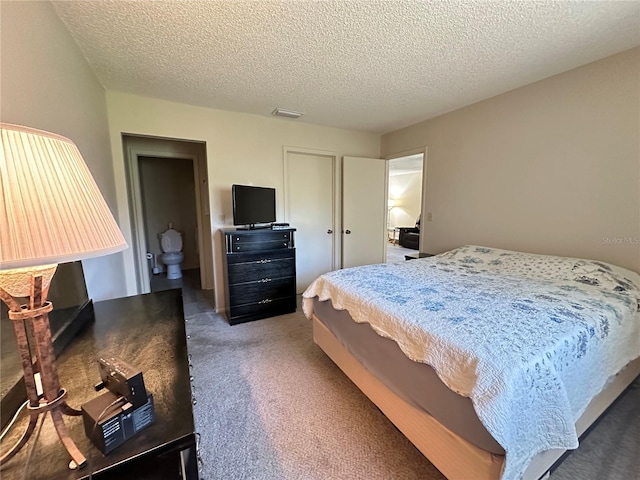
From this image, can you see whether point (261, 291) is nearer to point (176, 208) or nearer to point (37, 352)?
point (37, 352)

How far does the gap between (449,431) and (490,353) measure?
402 millimetres

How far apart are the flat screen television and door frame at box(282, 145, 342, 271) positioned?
392mm

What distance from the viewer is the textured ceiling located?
1522 millimetres

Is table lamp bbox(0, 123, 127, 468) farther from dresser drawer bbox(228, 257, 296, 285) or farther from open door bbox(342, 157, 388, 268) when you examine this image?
open door bbox(342, 157, 388, 268)

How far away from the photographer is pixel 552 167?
2.34 metres

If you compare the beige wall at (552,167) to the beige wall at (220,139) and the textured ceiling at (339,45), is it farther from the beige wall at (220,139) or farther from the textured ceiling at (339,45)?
the beige wall at (220,139)

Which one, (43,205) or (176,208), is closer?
(43,205)

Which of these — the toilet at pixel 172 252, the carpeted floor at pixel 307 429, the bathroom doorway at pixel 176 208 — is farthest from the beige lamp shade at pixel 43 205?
the toilet at pixel 172 252

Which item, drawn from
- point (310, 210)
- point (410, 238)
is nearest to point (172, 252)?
point (310, 210)

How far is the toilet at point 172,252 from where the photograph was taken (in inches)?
185

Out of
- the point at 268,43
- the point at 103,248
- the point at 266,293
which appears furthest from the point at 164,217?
the point at 103,248

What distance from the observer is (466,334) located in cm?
120

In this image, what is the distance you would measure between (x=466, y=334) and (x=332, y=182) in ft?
10.2

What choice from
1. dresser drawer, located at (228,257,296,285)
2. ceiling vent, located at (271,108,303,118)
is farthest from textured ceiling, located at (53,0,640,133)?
dresser drawer, located at (228,257,296,285)
